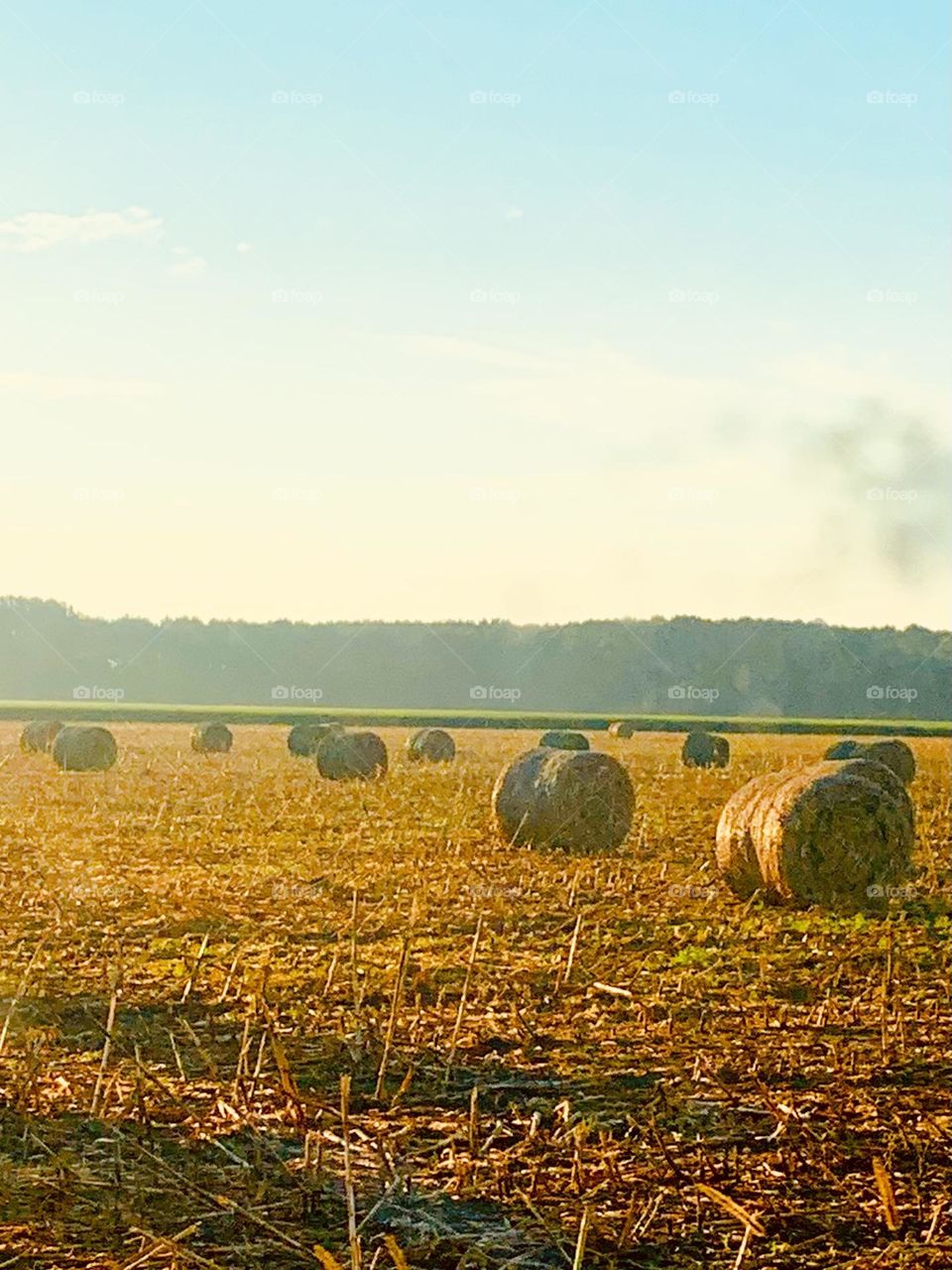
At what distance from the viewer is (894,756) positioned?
2856cm

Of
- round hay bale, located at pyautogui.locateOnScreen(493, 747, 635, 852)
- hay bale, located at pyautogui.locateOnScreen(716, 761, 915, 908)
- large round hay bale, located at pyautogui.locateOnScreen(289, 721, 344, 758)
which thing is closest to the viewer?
hay bale, located at pyautogui.locateOnScreen(716, 761, 915, 908)

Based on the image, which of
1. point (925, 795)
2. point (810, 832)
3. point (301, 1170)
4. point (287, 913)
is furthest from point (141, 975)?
point (925, 795)

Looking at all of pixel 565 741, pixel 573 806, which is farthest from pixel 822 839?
pixel 565 741

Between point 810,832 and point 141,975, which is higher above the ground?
point 810,832

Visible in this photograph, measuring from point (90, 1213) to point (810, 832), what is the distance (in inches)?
350

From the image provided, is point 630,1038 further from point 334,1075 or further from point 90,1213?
point 90,1213

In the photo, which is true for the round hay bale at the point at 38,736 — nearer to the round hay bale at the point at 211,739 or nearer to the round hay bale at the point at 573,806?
the round hay bale at the point at 211,739

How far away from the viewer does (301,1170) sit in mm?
6531

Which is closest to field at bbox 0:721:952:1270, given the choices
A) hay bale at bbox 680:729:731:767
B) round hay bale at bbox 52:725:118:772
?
round hay bale at bbox 52:725:118:772

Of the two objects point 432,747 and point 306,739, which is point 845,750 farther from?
point 306,739

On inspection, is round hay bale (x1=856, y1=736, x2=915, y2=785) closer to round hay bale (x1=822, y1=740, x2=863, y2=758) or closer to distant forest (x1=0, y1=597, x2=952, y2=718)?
round hay bale (x1=822, y1=740, x2=863, y2=758)

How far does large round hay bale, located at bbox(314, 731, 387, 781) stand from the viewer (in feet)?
88.9

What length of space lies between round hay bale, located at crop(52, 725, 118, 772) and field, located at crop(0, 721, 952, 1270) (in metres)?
12.9

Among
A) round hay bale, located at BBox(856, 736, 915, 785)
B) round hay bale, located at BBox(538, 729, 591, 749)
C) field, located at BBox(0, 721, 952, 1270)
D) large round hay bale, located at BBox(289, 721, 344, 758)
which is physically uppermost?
round hay bale, located at BBox(856, 736, 915, 785)
